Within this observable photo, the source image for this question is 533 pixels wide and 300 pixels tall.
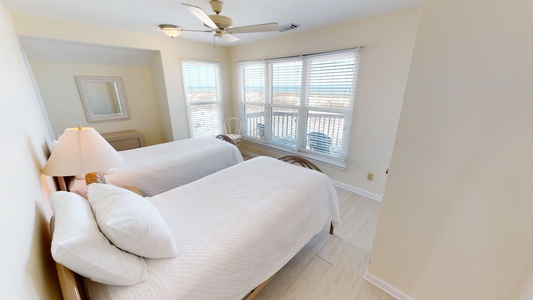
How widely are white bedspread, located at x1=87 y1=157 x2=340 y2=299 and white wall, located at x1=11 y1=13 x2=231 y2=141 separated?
7.35 feet

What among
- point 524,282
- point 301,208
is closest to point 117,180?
point 301,208

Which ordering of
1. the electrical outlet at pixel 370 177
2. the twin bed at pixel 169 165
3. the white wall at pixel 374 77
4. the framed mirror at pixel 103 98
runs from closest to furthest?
the twin bed at pixel 169 165 < the white wall at pixel 374 77 < the electrical outlet at pixel 370 177 < the framed mirror at pixel 103 98

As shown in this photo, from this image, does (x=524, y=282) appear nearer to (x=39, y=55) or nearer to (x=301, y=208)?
(x=301, y=208)

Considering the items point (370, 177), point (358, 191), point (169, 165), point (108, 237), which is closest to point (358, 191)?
point (358, 191)

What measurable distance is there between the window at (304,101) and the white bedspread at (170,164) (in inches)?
44.4

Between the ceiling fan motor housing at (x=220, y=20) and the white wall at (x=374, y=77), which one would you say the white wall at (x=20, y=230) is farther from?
the white wall at (x=374, y=77)

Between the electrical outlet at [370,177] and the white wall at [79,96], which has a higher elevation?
the white wall at [79,96]

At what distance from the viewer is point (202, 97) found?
389cm

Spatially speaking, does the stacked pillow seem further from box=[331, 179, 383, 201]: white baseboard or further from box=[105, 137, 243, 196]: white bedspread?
box=[331, 179, 383, 201]: white baseboard

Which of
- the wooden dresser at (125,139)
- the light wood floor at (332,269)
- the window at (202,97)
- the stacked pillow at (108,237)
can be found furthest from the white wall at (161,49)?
the light wood floor at (332,269)

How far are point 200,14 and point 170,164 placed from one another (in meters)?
1.59

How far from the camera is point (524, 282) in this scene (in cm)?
97

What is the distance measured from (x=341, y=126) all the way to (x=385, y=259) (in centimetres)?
183

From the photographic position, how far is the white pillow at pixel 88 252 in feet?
2.23
